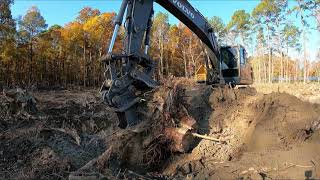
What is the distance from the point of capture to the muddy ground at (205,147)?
6.34 metres

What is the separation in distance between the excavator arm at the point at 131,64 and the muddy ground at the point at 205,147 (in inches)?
17.0

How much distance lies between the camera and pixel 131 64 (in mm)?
7770

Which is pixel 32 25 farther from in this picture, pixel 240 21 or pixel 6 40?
pixel 240 21

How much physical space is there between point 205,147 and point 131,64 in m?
2.25

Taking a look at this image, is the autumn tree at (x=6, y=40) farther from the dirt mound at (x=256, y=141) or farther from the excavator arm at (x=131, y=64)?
the dirt mound at (x=256, y=141)

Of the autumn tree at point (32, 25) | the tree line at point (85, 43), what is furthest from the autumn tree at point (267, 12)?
the autumn tree at point (32, 25)

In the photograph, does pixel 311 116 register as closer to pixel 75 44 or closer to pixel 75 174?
pixel 75 174

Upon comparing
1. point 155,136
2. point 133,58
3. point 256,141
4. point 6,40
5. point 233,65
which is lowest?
point 256,141

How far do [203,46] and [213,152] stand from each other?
4886mm

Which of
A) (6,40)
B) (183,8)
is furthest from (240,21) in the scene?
(183,8)

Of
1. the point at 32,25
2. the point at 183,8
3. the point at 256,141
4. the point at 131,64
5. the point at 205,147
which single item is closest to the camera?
the point at 256,141

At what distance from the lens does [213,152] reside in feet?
24.4

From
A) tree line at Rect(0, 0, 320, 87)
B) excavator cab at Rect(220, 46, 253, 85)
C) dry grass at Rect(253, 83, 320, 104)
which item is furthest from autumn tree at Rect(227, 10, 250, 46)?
excavator cab at Rect(220, 46, 253, 85)

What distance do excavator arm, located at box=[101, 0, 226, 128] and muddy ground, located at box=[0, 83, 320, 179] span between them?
17.0 inches
